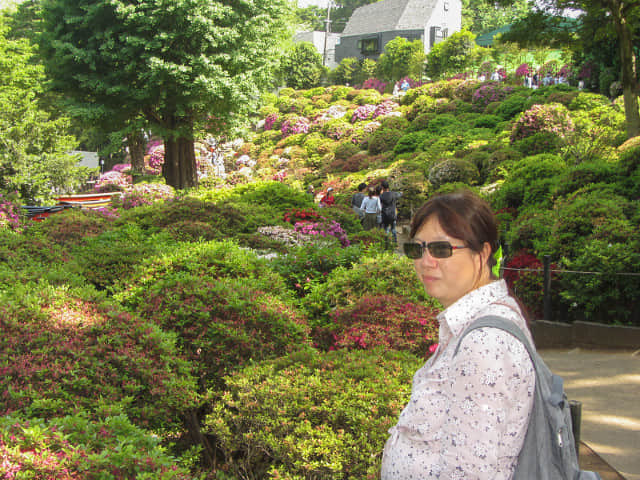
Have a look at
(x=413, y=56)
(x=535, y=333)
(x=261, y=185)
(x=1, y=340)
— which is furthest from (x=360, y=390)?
(x=413, y=56)

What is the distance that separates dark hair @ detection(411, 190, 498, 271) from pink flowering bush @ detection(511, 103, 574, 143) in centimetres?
1720

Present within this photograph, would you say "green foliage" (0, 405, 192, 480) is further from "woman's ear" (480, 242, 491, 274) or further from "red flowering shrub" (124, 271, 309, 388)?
"red flowering shrub" (124, 271, 309, 388)

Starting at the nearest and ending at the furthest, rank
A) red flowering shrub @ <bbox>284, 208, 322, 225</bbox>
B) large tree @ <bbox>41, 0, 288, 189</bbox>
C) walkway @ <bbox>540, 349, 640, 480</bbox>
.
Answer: walkway @ <bbox>540, 349, 640, 480</bbox>, red flowering shrub @ <bbox>284, 208, 322, 225</bbox>, large tree @ <bbox>41, 0, 288, 189</bbox>

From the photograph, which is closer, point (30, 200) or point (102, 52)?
point (30, 200)

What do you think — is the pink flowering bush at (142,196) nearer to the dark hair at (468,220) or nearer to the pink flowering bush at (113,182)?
the pink flowering bush at (113,182)

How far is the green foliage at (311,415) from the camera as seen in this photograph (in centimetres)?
267

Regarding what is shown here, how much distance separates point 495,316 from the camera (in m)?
1.44

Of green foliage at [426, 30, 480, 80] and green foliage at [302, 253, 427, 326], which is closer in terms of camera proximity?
green foliage at [302, 253, 427, 326]

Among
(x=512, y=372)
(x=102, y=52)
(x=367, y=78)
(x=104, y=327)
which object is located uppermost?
(x=367, y=78)

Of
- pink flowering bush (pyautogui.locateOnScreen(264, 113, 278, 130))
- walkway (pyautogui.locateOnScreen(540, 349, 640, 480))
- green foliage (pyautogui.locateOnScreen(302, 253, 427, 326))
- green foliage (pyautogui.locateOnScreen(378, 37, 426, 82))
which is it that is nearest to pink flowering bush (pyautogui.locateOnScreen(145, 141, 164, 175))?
pink flowering bush (pyautogui.locateOnScreen(264, 113, 278, 130))

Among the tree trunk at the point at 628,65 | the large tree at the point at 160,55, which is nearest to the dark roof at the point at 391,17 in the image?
the large tree at the point at 160,55

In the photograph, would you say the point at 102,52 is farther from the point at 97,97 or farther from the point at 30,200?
the point at 30,200

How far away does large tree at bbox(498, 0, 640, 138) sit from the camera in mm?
11875

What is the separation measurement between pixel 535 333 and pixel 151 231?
585cm
